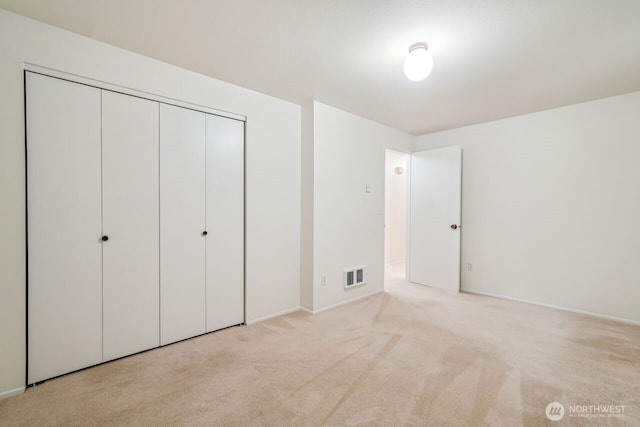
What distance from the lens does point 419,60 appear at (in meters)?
1.99

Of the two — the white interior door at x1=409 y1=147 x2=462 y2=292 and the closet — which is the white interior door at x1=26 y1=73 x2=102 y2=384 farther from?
the white interior door at x1=409 y1=147 x2=462 y2=292

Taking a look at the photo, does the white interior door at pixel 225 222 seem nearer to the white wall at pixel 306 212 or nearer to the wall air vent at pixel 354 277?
the white wall at pixel 306 212

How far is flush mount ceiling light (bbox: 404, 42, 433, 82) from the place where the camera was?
6.53 feet

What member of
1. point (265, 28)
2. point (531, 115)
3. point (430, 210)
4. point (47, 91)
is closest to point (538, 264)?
point (430, 210)

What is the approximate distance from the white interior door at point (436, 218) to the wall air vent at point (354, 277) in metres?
1.25

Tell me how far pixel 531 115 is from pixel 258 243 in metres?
3.71

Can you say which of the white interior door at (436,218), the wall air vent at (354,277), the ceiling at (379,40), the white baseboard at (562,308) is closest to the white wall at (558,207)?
the white baseboard at (562,308)

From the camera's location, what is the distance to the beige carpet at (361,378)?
63.4 inches

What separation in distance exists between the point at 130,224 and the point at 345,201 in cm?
227

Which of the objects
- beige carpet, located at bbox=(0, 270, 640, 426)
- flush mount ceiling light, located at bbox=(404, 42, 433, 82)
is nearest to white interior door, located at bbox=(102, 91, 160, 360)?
beige carpet, located at bbox=(0, 270, 640, 426)

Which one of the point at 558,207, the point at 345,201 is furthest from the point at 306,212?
the point at 558,207

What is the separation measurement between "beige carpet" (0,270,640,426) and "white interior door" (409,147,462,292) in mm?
1304

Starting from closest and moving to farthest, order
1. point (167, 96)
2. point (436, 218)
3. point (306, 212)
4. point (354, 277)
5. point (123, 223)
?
1. point (123, 223)
2. point (167, 96)
3. point (306, 212)
4. point (354, 277)
5. point (436, 218)

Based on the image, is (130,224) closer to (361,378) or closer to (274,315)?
(274,315)
